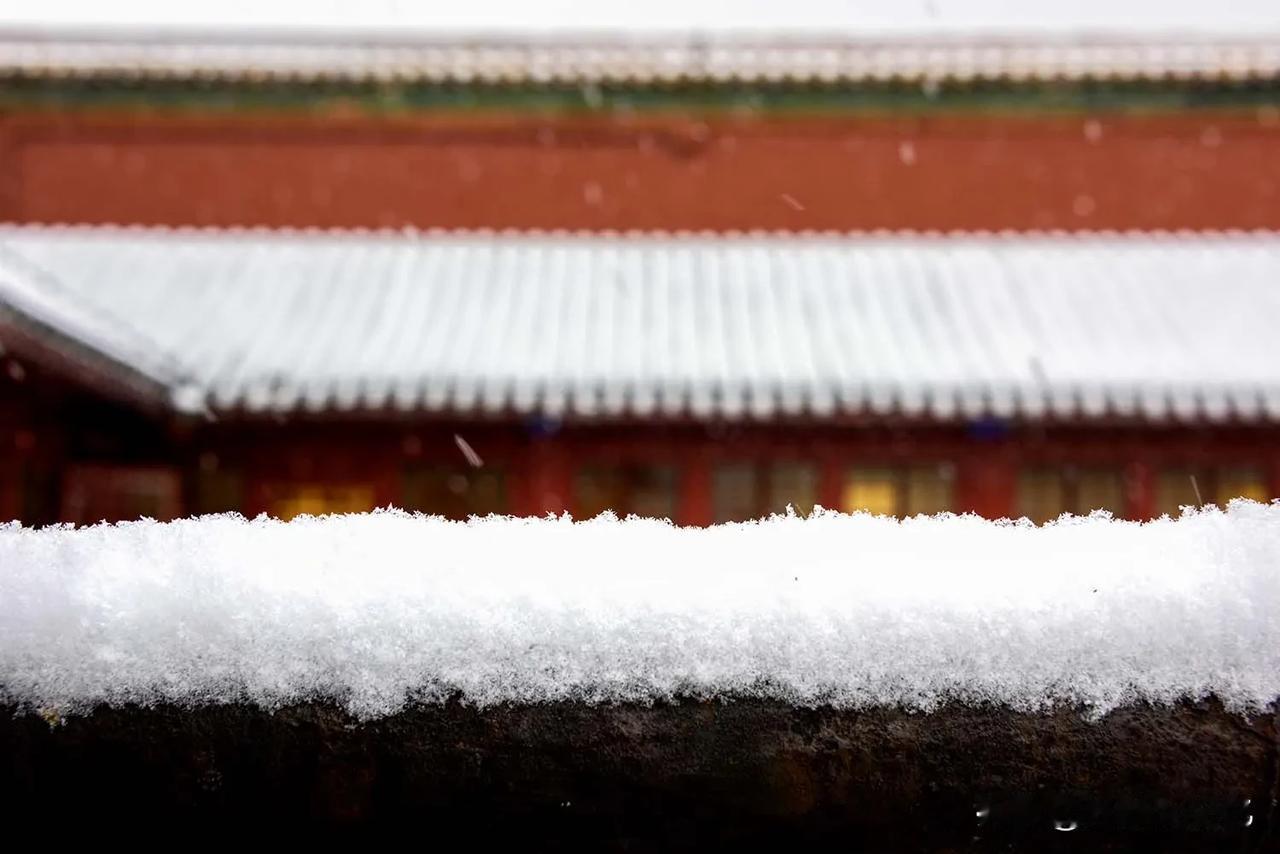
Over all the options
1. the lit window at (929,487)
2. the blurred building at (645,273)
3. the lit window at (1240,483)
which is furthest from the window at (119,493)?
the lit window at (1240,483)

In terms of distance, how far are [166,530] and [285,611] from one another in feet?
0.42

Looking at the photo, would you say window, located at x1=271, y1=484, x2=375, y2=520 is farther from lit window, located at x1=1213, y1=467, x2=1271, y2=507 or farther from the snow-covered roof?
lit window, located at x1=1213, y1=467, x2=1271, y2=507

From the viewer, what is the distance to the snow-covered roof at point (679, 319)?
19.0ft

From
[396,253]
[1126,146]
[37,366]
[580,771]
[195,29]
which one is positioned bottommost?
[580,771]

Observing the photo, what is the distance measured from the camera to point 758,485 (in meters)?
6.45

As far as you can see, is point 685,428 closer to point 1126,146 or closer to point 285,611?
point 1126,146

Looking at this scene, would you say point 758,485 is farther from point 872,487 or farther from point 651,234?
point 651,234

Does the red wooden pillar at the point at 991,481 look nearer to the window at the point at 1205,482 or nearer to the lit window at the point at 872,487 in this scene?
the lit window at the point at 872,487

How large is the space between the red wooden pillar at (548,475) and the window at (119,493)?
2031 mm

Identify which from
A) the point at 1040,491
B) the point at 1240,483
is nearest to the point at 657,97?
the point at 1040,491

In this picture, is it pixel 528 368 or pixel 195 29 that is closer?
pixel 528 368

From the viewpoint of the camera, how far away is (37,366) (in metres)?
5.45

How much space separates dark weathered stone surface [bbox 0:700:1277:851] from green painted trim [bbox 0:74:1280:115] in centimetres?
709

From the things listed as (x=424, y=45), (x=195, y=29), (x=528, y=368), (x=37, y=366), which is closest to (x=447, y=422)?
(x=528, y=368)
